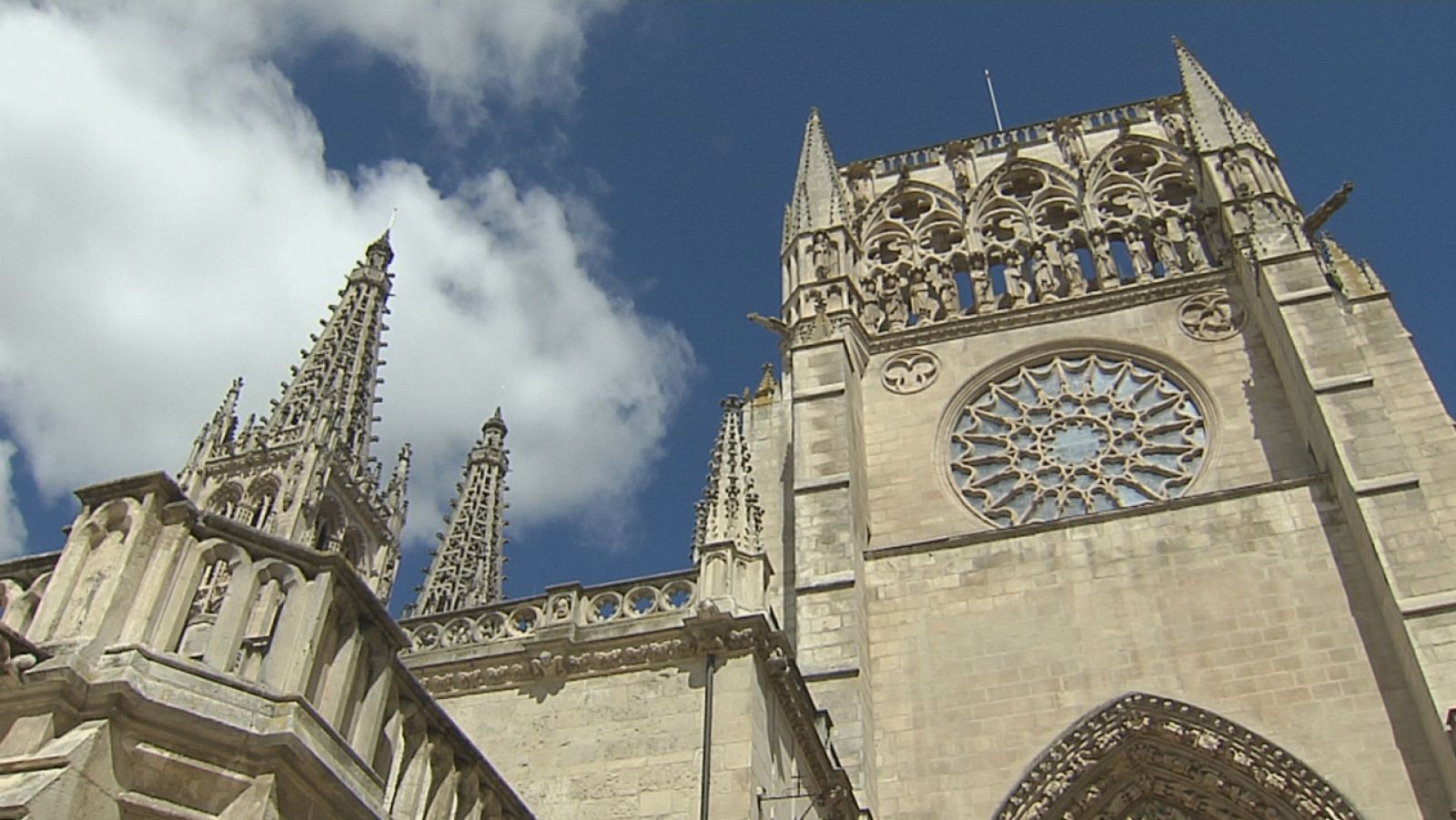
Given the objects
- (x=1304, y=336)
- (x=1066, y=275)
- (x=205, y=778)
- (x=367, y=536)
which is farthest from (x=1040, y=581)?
(x=367, y=536)

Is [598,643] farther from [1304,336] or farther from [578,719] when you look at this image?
[1304,336]

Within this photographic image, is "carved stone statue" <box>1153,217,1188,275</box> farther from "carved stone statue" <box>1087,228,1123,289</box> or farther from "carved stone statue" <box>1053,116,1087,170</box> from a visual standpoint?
"carved stone statue" <box>1053,116,1087,170</box>

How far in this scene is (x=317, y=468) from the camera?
23906 mm

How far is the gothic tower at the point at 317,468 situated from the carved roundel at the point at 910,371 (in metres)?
11.5

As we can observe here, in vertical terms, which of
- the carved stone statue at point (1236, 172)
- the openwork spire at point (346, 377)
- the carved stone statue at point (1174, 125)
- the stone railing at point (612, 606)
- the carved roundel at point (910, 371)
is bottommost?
the stone railing at point (612, 606)

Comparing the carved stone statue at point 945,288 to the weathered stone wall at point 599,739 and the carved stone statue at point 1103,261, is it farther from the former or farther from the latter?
the weathered stone wall at point 599,739

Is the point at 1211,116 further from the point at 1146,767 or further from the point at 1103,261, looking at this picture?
the point at 1146,767

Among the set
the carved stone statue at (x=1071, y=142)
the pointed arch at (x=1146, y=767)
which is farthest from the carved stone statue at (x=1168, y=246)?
the pointed arch at (x=1146, y=767)

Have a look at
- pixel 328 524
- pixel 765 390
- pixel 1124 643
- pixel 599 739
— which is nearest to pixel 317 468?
pixel 328 524

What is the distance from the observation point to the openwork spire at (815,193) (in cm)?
1755

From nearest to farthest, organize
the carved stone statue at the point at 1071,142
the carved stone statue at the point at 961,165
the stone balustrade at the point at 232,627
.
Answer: the stone balustrade at the point at 232,627
the carved stone statue at the point at 1071,142
the carved stone statue at the point at 961,165

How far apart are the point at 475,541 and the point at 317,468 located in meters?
3.96

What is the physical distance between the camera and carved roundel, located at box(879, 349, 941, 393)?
1538 cm

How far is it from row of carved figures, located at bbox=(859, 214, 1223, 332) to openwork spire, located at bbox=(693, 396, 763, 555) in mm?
7525
